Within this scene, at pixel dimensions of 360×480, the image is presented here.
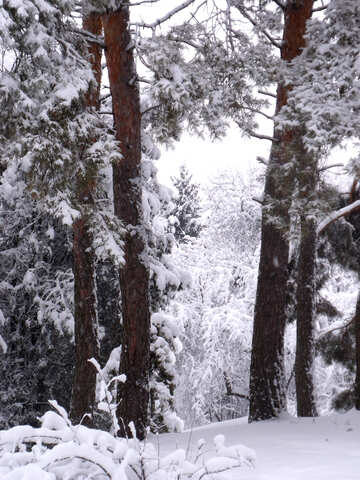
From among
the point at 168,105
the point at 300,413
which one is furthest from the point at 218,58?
the point at 300,413

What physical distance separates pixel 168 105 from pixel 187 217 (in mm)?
33710

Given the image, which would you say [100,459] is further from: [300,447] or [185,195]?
[185,195]

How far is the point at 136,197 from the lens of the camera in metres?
7.42

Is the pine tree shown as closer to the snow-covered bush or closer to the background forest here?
the background forest

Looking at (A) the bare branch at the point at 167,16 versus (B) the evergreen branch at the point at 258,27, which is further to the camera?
(B) the evergreen branch at the point at 258,27

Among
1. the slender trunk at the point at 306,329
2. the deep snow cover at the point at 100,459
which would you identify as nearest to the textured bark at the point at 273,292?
the slender trunk at the point at 306,329

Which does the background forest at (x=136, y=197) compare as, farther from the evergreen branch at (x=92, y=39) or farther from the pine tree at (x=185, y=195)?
the pine tree at (x=185, y=195)

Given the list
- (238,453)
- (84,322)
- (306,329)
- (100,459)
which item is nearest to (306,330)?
(306,329)

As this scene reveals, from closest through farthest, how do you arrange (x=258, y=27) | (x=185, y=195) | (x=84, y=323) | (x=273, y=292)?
1. (x=273, y=292)
2. (x=258, y=27)
3. (x=84, y=323)
4. (x=185, y=195)

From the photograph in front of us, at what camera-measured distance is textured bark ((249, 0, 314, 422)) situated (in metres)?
7.56

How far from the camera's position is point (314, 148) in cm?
561

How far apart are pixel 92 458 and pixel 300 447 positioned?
3.26m

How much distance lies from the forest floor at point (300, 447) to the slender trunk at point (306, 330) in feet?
9.44

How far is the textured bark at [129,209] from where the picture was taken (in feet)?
23.5
